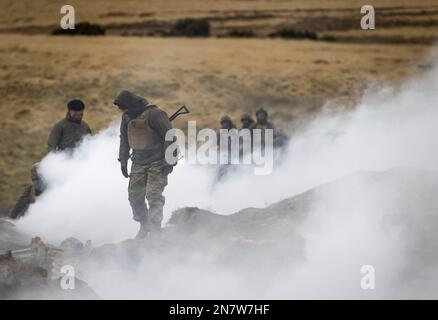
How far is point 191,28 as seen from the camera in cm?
4125

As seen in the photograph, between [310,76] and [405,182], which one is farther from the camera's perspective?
[310,76]

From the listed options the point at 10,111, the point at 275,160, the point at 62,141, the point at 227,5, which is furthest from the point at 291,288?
the point at 227,5

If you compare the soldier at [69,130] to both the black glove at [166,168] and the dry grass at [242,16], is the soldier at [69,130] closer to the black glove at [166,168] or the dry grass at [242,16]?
the black glove at [166,168]

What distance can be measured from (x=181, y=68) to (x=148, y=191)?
74.9ft

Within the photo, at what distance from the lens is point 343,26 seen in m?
42.0

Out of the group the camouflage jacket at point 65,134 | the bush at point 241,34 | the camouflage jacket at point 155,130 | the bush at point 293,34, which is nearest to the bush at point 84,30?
the bush at point 241,34

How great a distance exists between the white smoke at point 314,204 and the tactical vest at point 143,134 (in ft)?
5.24

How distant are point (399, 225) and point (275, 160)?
558 centimetres

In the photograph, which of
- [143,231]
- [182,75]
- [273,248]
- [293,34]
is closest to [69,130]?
[143,231]

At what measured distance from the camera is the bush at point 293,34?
40.4m

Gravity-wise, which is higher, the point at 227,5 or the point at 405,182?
the point at 227,5

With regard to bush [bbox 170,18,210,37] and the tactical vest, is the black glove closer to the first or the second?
the tactical vest

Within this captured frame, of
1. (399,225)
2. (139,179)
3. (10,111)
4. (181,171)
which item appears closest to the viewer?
(399,225)
